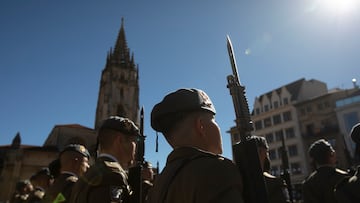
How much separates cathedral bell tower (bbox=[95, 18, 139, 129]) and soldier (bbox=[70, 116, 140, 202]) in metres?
39.5

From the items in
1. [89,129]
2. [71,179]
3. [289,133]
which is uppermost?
[89,129]

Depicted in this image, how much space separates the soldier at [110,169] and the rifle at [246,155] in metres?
1.39

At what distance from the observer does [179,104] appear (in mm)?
1705

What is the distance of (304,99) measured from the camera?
124 ft

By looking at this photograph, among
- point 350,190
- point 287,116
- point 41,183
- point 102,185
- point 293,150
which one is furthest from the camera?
point 287,116

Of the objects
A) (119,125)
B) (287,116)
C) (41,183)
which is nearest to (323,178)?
(119,125)

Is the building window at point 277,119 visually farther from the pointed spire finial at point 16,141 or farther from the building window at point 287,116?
the pointed spire finial at point 16,141

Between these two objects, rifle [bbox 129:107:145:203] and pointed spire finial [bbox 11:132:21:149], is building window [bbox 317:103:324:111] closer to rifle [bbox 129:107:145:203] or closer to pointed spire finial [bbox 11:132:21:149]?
rifle [bbox 129:107:145:203]

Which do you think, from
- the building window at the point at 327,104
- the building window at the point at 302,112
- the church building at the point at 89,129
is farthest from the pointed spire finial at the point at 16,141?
the building window at the point at 327,104

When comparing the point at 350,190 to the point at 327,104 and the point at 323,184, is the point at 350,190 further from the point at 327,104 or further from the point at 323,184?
the point at 327,104

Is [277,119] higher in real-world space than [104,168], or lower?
higher

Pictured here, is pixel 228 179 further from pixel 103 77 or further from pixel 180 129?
pixel 103 77

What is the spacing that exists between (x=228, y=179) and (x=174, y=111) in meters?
0.62

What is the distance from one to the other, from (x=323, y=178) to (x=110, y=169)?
3.10 meters
